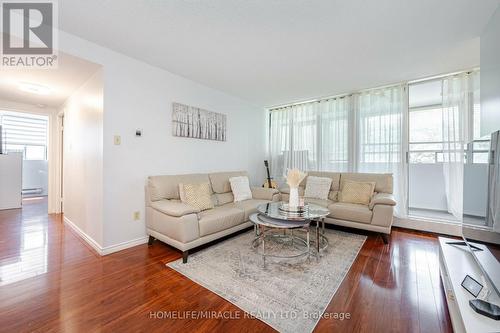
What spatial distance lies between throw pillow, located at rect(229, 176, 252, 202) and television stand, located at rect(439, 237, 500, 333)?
2547 mm

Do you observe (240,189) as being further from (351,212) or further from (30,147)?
(30,147)

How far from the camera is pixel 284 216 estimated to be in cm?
234

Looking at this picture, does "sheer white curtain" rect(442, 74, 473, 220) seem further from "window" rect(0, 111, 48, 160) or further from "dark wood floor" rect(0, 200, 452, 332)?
"window" rect(0, 111, 48, 160)

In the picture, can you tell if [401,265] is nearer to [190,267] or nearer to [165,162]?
[190,267]

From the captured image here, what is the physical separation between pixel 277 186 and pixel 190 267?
10.2ft

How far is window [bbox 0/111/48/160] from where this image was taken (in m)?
5.71

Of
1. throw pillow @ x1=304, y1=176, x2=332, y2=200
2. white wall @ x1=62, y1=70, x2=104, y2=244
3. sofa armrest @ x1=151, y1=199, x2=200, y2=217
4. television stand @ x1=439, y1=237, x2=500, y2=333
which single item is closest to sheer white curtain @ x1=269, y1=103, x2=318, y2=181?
throw pillow @ x1=304, y1=176, x2=332, y2=200

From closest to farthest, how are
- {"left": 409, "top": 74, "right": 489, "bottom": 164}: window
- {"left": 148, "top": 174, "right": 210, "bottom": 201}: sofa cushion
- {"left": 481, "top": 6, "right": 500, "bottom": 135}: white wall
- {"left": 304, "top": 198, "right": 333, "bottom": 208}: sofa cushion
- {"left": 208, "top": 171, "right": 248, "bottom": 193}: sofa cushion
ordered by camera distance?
{"left": 481, "top": 6, "right": 500, "bottom": 135}: white wall
{"left": 148, "top": 174, "right": 210, "bottom": 201}: sofa cushion
{"left": 304, "top": 198, "right": 333, "bottom": 208}: sofa cushion
{"left": 208, "top": 171, "right": 248, "bottom": 193}: sofa cushion
{"left": 409, "top": 74, "right": 489, "bottom": 164}: window

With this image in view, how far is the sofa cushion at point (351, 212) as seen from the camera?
289 cm

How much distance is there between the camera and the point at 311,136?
449cm

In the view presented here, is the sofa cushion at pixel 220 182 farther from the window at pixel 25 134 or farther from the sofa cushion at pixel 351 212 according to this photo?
the window at pixel 25 134

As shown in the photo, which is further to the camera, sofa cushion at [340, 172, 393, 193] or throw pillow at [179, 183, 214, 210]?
sofa cushion at [340, 172, 393, 193]

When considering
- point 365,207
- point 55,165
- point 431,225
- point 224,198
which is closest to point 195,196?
point 224,198

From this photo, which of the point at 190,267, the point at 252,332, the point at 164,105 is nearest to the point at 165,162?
the point at 164,105
